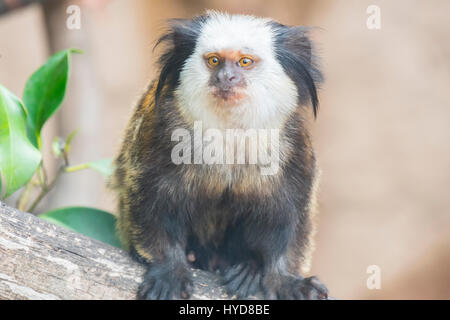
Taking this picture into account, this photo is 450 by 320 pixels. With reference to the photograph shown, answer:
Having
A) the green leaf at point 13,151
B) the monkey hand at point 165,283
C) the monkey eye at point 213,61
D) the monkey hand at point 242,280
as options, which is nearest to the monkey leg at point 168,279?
the monkey hand at point 165,283

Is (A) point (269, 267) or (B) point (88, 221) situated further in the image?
(B) point (88, 221)

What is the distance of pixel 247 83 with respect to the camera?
2.30 metres

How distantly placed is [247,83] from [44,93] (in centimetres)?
109

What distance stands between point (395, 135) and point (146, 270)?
4.43 metres

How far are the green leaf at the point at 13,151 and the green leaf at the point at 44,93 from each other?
0.76 ft

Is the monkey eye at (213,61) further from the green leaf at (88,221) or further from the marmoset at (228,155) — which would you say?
the green leaf at (88,221)

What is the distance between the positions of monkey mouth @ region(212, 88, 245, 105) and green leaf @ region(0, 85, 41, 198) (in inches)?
33.8

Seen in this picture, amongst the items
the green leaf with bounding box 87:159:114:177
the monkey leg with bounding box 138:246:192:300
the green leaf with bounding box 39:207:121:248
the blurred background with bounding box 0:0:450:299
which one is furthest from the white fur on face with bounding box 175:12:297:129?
the blurred background with bounding box 0:0:450:299

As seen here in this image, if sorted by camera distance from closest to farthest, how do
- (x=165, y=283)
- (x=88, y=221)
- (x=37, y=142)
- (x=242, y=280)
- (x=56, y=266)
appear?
(x=56, y=266) → (x=165, y=283) → (x=242, y=280) → (x=37, y=142) → (x=88, y=221)

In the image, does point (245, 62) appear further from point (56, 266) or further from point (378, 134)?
point (378, 134)

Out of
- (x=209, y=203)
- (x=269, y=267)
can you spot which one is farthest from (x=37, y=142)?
(x=269, y=267)

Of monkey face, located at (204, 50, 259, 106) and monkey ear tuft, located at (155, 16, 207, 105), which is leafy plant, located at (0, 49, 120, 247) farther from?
monkey face, located at (204, 50, 259, 106)

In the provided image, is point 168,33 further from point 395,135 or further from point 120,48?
point 120,48

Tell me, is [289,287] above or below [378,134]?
above
